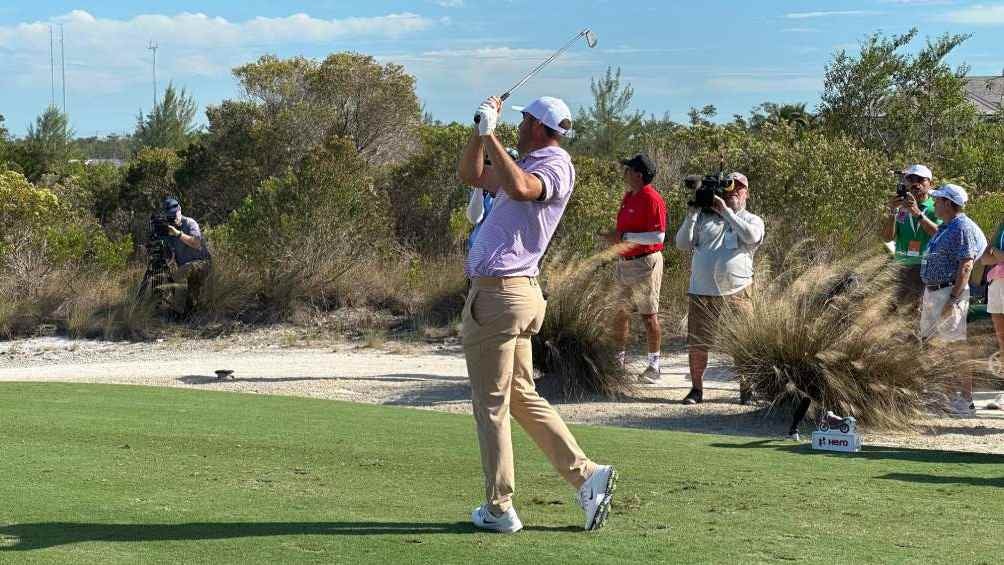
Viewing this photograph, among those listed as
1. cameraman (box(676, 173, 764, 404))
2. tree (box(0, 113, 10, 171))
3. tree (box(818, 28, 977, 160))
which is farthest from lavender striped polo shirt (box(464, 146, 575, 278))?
tree (box(0, 113, 10, 171))

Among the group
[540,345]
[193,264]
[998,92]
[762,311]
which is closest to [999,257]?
[762,311]

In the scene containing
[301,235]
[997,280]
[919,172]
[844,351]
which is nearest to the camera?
[844,351]

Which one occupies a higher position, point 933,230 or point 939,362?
point 933,230

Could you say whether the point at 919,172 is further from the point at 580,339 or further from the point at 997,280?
the point at 580,339

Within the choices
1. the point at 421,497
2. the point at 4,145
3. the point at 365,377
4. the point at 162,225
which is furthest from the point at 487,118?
the point at 4,145

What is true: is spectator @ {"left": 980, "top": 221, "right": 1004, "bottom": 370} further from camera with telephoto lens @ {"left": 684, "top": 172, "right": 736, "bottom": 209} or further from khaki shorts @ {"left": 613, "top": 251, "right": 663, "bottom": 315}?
khaki shorts @ {"left": 613, "top": 251, "right": 663, "bottom": 315}

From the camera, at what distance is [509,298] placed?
5465 mm

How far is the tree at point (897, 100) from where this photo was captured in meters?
25.3

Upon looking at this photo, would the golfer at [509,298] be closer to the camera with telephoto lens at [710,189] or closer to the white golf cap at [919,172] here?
the camera with telephoto lens at [710,189]

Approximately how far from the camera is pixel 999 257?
988 centimetres

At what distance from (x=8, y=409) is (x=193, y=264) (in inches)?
300

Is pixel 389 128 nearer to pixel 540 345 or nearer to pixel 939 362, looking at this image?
pixel 540 345

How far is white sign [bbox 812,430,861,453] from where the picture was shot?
8.00 m

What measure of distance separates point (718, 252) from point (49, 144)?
1591 inches
